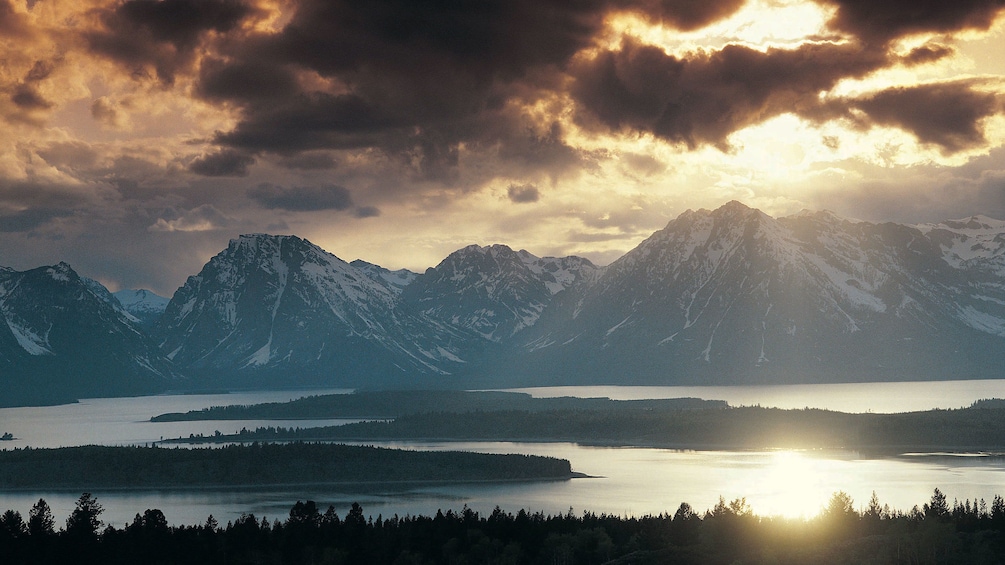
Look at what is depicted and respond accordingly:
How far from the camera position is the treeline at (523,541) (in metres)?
159

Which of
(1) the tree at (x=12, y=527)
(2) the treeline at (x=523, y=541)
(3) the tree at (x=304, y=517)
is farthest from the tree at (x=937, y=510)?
(1) the tree at (x=12, y=527)

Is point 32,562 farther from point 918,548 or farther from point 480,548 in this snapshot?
point 918,548

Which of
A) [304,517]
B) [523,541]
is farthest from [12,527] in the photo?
[523,541]

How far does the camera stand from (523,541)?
570 feet

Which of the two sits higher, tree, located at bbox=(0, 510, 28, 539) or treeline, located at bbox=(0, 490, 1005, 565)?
tree, located at bbox=(0, 510, 28, 539)

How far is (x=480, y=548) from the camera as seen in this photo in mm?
166750

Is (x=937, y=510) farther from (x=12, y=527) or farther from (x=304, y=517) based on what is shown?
(x=12, y=527)

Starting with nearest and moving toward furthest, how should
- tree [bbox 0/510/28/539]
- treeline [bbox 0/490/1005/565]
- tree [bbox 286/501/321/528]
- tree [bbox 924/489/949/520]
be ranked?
treeline [bbox 0/490/1005/565] → tree [bbox 0/510/28/539] → tree [bbox 286/501/321/528] → tree [bbox 924/489/949/520]

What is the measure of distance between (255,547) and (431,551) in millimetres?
24050

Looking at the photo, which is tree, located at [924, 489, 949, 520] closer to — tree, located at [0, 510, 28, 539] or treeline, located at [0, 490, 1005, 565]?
treeline, located at [0, 490, 1005, 565]

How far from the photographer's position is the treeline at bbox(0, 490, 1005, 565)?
521ft

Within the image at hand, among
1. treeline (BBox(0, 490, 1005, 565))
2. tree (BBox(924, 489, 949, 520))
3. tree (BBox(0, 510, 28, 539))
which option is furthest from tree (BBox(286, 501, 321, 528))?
tree (BBox(924, 489, 949, 520))

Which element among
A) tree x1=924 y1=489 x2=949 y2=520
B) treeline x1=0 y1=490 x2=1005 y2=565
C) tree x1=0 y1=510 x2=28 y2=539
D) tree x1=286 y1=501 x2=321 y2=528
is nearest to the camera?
treeline x1=0 y1=490 x2=1005 y2=565

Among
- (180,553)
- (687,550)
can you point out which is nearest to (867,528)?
(687,550)
